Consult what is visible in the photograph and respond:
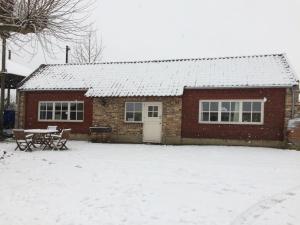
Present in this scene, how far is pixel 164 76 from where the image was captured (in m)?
19.5

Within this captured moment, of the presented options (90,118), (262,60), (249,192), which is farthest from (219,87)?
(249,192)

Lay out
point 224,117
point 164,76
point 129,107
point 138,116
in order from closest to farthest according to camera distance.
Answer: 1. point 224,117
2. point 138,116
3. point 129,107
4. point 164,76

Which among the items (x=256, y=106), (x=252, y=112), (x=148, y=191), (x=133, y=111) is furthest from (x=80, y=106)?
(x=148, y=191)

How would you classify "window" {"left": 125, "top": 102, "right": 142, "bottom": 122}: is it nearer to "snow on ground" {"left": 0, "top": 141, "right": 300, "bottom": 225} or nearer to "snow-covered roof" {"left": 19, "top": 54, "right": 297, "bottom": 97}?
"snow-covered roof" {"left": 19, "top": 54, "right": 297, "bottom": 97}

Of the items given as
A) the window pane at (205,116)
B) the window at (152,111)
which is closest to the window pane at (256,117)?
the window pane at (205,116)

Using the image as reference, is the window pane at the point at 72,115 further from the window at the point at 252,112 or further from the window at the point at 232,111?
the window at the point at 252,112

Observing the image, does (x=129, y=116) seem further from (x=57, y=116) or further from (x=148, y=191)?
(x=148, y=191)

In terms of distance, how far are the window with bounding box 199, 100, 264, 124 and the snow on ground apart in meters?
4.77

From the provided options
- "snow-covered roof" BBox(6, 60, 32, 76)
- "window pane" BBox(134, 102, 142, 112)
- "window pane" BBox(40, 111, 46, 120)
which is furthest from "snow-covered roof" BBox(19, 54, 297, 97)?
"window pane" BBox(40, 111, 46, 120)

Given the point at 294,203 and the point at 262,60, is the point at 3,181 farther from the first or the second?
the point at 262,60

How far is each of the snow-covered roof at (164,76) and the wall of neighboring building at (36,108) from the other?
1.53 feet

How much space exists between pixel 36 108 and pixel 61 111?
170 centimetres

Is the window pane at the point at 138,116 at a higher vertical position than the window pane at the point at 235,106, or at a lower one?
lower

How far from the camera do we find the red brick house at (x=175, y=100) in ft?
54.5
